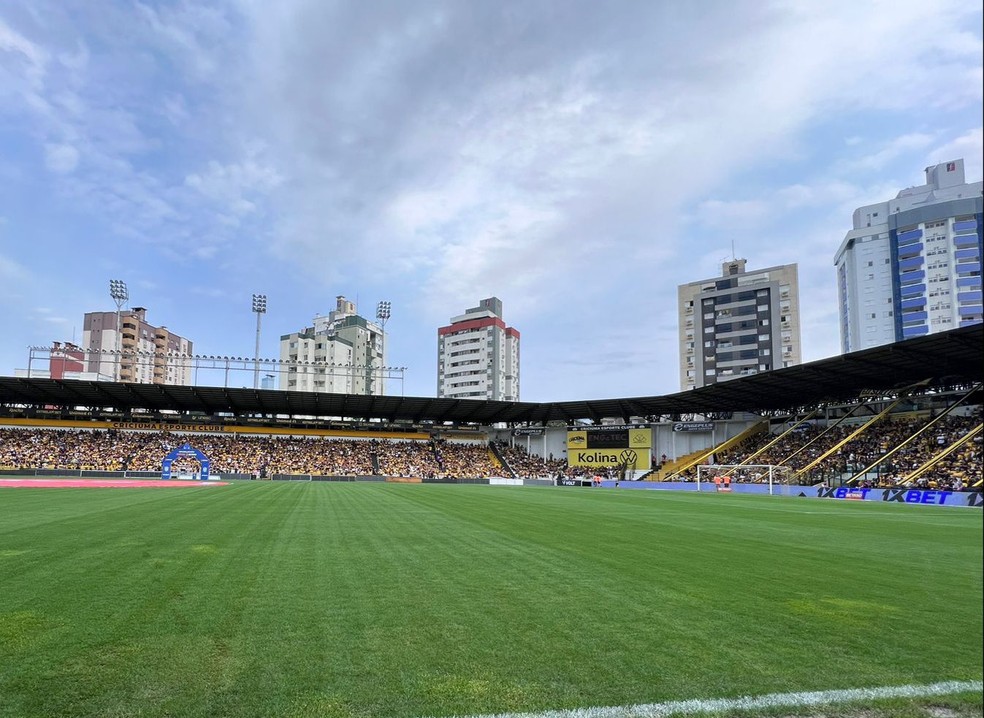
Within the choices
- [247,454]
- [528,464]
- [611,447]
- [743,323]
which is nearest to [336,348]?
[247,454]

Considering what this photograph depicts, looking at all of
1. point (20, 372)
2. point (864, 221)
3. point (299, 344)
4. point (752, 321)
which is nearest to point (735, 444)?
point (752, 321)

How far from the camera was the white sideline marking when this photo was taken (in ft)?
13.5

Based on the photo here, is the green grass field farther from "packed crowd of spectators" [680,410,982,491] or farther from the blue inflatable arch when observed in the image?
the blue inflatable arch

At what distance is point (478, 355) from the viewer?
130250 mm

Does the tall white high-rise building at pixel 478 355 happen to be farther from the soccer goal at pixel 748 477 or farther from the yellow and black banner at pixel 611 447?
the soccer goal at pixel 748 477

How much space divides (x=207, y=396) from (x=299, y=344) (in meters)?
67.2

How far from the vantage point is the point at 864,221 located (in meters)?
113

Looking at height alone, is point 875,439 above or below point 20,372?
below

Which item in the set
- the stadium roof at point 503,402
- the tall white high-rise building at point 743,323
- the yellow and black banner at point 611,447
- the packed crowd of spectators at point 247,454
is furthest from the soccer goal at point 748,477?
the tall white high-rise building at point 743,323

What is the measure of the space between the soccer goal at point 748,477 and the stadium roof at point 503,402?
6.52m

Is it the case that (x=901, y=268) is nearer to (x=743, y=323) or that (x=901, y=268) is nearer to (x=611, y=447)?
(x=743, y=323)

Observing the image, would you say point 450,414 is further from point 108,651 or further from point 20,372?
point 108,651

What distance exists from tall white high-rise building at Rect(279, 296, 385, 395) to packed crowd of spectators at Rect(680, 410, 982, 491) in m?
85.5

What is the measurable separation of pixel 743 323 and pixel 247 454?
79.1 metres
